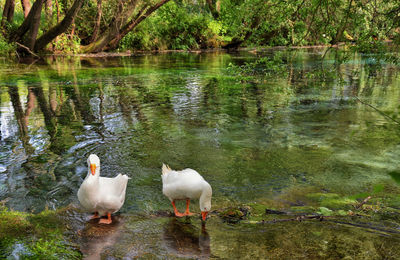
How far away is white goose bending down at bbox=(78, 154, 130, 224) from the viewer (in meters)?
3.92

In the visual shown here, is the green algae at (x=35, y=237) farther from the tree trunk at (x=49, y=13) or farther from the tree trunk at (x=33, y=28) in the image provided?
the tree trunk at (x=49, y=13)

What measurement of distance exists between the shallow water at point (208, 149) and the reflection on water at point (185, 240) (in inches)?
0.4

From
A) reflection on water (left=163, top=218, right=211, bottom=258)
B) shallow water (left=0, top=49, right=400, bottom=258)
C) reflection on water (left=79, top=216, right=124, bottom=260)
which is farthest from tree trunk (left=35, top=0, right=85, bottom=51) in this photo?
reflection on water (left=163, top=218, right=211, bottom=258)

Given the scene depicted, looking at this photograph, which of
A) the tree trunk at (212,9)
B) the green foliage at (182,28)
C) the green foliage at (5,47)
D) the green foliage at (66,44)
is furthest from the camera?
the green foliage at (182,28)

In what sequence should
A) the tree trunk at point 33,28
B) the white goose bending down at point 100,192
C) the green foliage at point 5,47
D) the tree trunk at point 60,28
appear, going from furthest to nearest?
the green foliage at point 5,47 → the tree trunk at point 33,28 → the tree trunk at point 60,28 → the white goose bending down at point 100,192

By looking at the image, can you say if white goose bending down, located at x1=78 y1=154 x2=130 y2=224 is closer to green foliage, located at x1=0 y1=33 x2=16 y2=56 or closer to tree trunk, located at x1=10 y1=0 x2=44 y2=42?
tree trunk, located at x1=10 y1=0 x2=44 y2=42

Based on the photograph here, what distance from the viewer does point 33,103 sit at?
10375 mm


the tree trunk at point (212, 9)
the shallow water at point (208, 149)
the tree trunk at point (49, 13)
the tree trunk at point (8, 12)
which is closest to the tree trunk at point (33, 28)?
the tree trunk at point (49, 13)

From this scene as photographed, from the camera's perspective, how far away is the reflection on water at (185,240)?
11.3 feet

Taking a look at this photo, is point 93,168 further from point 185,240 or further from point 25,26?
point 25,26

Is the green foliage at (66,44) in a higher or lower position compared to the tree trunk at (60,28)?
lower

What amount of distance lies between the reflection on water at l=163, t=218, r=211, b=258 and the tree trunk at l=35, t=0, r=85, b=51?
17.1 metres

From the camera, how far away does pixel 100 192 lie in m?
3.94

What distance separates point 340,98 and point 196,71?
8.49 m
